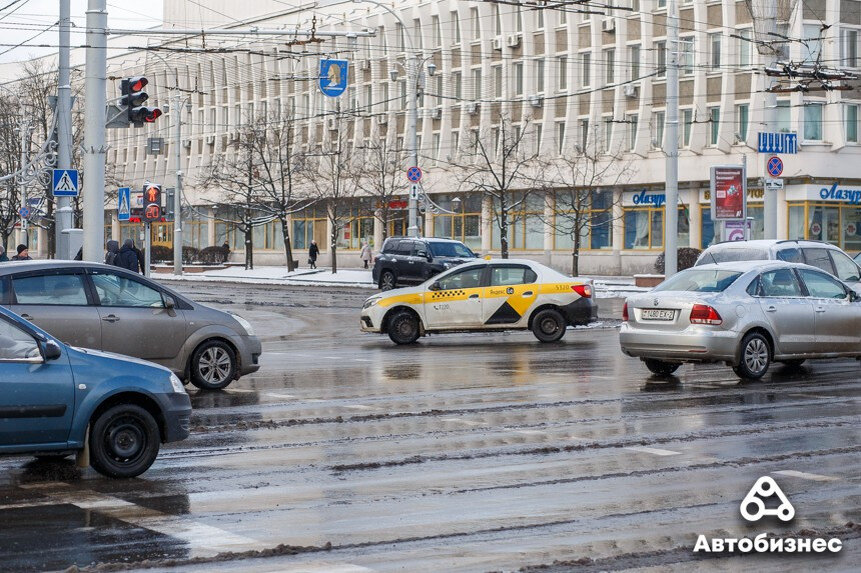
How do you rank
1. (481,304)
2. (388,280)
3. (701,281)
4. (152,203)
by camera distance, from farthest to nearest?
1. (388,280)
2. (152,203)
3. (481,304)
4. (701,281)

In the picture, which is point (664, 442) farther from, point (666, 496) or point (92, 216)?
point (92, 216)

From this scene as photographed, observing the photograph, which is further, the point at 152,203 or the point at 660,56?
the point at 660,56

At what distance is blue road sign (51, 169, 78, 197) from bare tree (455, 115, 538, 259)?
3697 cm

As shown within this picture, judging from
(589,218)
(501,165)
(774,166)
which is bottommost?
(589,218)

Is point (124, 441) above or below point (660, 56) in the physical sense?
below

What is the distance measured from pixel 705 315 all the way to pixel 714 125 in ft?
143

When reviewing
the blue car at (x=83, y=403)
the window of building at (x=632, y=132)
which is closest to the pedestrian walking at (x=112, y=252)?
the blue car at (x=83, y=403)

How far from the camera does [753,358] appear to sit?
17.9m

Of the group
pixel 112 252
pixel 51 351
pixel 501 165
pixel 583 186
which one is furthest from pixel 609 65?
pixel 51 351

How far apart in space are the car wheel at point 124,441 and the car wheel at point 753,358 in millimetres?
9326

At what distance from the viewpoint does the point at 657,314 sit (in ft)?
59.1

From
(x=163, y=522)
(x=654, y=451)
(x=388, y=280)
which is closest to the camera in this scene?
(x=163, y=522)

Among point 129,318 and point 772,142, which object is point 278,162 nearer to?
point 772,142

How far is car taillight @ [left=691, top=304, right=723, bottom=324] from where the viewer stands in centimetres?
1756
